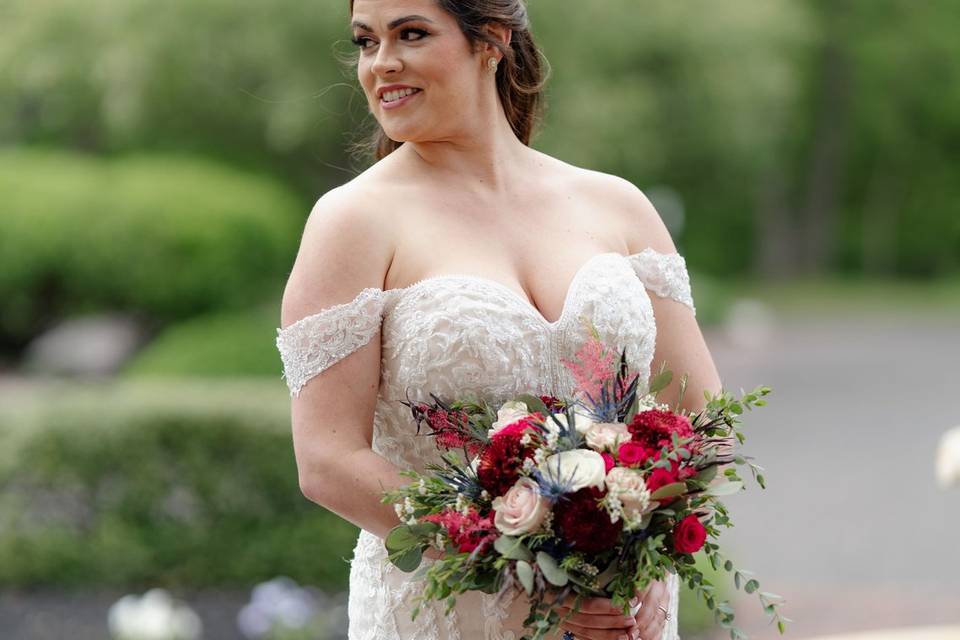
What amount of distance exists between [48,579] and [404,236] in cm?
476

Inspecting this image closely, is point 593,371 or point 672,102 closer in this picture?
point 593,371

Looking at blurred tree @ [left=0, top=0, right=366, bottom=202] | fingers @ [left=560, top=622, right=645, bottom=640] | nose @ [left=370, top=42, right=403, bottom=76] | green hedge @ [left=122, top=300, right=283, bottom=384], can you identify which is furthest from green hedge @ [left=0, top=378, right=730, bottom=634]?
blurred tree @ [left=0, top=0, right=366, bottom=202]

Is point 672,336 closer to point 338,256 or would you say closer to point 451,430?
point 451,430

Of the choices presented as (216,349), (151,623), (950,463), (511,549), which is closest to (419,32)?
(511,549)

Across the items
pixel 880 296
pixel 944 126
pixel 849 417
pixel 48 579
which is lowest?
pixel 48 579

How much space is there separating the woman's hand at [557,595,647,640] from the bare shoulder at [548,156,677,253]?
94cm

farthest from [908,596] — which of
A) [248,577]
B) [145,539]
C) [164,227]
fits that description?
[164,227]

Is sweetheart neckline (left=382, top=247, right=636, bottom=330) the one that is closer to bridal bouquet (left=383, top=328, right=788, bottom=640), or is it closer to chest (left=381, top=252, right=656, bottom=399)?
chest (left=381, top=252, right=656, bottom=399)

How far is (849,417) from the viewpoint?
13633 millimetres

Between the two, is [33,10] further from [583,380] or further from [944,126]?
[944,126]

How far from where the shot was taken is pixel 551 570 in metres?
2.42

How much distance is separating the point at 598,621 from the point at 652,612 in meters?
0.20

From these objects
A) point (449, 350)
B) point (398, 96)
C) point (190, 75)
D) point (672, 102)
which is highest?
point (672, 102)

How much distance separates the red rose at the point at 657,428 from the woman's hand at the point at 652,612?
0.38m
